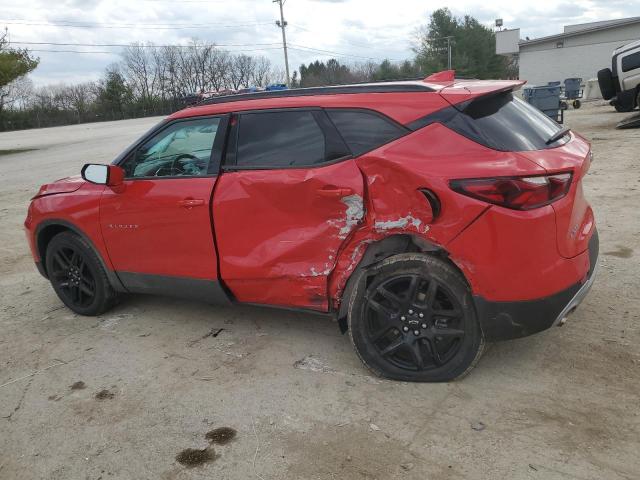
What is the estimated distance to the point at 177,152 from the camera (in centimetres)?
395

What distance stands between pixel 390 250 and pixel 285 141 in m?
0.98

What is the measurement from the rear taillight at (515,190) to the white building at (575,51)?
4823 centimetres

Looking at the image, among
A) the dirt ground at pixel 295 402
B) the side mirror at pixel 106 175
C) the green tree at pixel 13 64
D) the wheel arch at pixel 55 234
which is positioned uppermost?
the green tree at pixel 13 64

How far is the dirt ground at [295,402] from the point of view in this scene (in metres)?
2.58

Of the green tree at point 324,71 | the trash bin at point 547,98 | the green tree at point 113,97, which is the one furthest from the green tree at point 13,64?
the green tree at point 324,71

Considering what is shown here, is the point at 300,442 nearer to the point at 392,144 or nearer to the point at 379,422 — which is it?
the point at 379,422

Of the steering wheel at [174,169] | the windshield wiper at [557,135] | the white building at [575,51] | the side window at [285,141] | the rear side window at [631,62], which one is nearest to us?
the windshield wiper at [557,135]

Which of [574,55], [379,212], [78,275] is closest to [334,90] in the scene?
[379,212]

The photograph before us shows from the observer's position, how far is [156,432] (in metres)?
2.95

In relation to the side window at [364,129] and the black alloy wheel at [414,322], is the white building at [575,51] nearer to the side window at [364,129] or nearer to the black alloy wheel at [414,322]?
the side window at [364,129]

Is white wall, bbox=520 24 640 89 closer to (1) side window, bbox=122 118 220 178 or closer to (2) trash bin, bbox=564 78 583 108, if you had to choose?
(2) trash bin, bbox=564 78 583 108

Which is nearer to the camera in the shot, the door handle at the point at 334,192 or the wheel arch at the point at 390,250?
the wheel arch at the point at 390,250

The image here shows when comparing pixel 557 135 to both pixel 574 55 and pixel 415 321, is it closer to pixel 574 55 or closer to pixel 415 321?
pixel 415 321

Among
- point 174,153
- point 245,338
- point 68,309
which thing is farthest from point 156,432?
point 68,309
